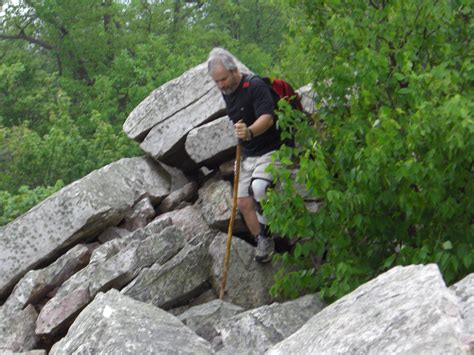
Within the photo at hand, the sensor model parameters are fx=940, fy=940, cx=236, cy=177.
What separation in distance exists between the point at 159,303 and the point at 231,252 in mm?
936

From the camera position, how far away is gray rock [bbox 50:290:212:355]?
21.9 feet

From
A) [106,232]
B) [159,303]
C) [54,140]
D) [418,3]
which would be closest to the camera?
[418,3]

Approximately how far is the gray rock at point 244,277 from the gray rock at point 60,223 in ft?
7.03

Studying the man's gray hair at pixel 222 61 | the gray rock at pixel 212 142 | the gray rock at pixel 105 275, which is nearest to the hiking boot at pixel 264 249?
the gray rock at pixel 105 275

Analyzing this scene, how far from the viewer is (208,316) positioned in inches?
351

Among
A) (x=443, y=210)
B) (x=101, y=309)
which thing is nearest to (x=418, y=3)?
(x=443, y=210)

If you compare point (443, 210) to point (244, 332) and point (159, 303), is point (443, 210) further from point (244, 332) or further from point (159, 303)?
point (159, 303)

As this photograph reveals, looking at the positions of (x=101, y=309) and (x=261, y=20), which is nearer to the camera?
(x=101, y=309)

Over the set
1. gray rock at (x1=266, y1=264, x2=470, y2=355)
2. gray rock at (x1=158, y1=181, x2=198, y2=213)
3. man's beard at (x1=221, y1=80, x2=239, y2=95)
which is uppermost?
man's beard at (x1=221, y1=80, x2=239, y2=95)

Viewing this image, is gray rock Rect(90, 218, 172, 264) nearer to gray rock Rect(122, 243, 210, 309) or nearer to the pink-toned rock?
the pink-toned rock

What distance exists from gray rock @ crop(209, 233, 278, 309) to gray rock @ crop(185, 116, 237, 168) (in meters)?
1.84

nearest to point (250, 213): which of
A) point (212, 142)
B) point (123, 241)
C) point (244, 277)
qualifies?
point (244, 277)

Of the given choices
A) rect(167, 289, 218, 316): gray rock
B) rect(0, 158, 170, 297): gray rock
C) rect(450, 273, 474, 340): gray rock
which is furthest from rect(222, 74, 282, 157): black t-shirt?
rect(450, 273, 474, 340): gray rock

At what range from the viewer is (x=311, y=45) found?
8.84m
